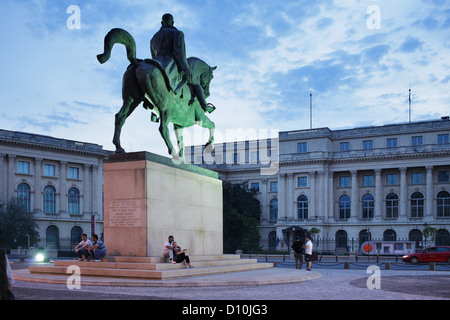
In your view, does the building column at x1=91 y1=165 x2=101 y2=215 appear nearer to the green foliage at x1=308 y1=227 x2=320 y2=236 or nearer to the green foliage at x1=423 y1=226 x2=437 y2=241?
the green foliage at x1=308 y1=227 x2=320 y2=236

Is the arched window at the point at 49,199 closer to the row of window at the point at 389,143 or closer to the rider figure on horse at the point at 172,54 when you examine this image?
the row of window at the point at 389,143

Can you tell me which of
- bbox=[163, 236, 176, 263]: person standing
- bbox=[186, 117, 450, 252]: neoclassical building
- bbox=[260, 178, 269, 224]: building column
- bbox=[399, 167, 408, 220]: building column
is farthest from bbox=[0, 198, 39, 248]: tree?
bbox=[399, 167, 408, 220]: building column

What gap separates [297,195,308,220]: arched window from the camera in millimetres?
84850

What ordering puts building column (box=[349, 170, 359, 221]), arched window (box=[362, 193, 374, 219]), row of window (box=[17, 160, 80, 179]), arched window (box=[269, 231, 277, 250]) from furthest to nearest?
arched window (box=[269, 231, 277, 250]) → arched window (box=[362, 193, 374, 219]) → building column (box=[349, 170, 359, 221]) → row of window (box=[17, 160, 80, 179])

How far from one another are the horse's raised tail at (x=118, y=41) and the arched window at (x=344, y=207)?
7025 centimetres

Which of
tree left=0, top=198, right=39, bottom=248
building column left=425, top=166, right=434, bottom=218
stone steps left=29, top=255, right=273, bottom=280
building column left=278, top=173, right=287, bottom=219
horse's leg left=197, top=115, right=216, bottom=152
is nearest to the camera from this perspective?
Answer: stone steps left=29, top=255, right=273, bottom=280

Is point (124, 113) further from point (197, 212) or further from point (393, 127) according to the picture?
point (393, 127)

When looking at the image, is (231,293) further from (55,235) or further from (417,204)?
(417,204)

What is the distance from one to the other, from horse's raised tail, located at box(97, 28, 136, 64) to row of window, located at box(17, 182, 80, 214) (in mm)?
57790

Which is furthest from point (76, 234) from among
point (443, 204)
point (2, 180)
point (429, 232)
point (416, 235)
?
point (443, 204)

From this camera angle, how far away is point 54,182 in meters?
77.7

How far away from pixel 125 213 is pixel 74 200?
2591 inches

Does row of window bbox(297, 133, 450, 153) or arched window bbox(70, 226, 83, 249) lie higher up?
row of window bbox(297, 133, 450, 153)

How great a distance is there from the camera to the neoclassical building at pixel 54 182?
72.2m
